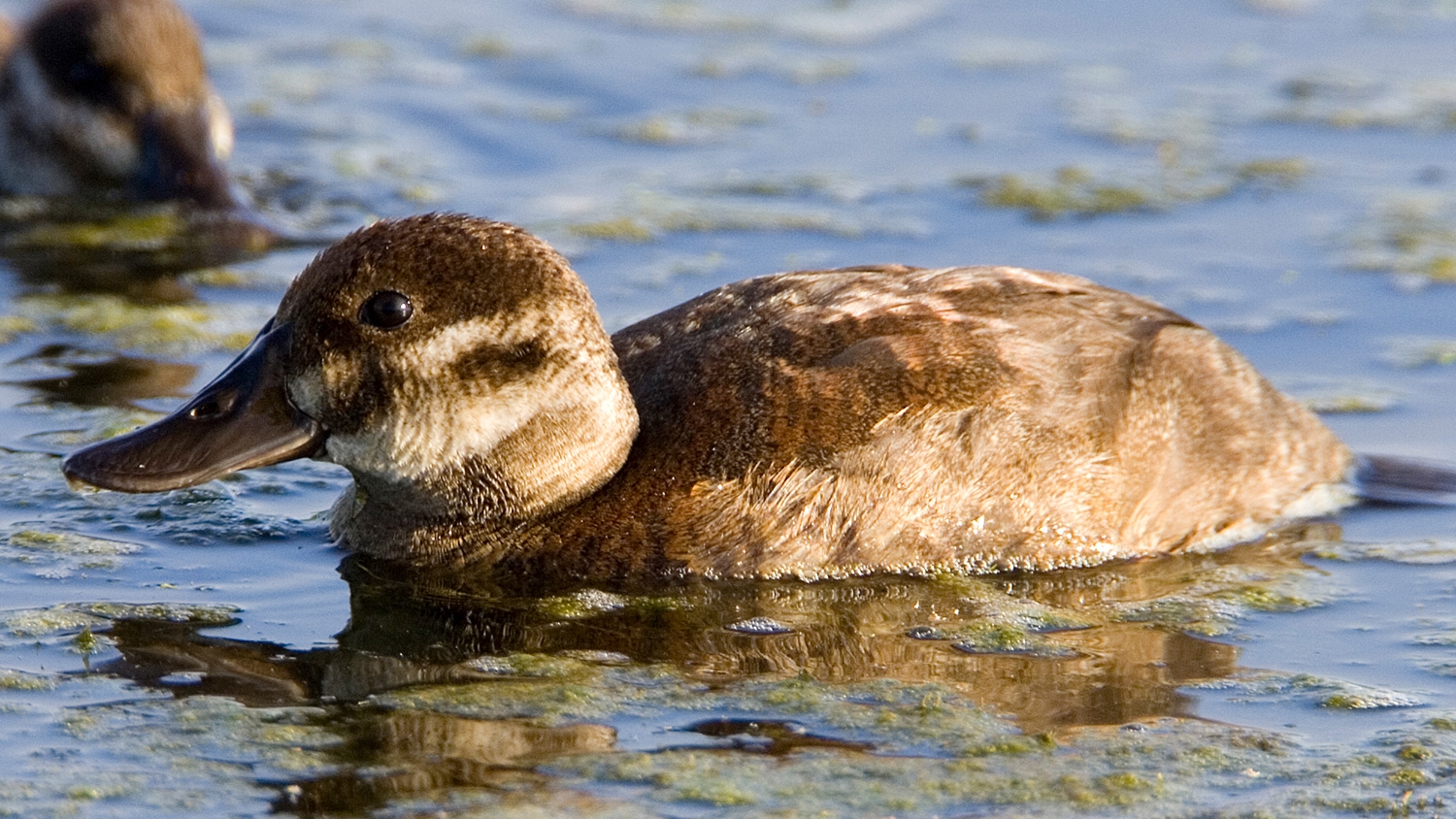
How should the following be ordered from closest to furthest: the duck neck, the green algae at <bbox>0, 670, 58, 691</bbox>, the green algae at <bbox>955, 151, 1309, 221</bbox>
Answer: the green algae at <bbox>0, 670, 58, 691</bbox>, the duck neck, the green algae at <bbox>955, 151, 1309, 221</bbox>

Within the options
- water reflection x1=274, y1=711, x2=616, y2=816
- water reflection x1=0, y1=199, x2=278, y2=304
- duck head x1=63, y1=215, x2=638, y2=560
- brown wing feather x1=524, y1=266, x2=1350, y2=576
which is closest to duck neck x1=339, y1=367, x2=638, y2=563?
duck head x1=63, y1=215, x2=638, y2=560

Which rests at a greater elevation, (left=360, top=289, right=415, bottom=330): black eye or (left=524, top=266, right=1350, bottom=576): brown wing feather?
(left=360, top=289, right=415, bottom=330): black eye

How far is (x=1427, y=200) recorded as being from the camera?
12188mm

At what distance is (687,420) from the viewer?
7289 mm

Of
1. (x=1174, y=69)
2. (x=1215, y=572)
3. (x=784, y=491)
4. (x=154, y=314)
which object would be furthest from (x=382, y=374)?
(x=1174, y=69)

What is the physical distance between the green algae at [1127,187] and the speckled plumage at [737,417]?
14.4ft

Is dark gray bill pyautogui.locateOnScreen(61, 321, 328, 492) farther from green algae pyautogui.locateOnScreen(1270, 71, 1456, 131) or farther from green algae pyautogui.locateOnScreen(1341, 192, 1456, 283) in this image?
green algae pyautogui.locateOnScreen(1270, 71, 1456, 131)

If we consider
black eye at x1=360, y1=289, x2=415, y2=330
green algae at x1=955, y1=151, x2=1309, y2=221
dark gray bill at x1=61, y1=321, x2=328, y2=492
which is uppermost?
green algae at x1=955, y1=151, x2=1309, y2=221

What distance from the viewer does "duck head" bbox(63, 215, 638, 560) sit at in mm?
6984

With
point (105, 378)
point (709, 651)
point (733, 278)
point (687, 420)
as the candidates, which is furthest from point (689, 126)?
point (709, 651)

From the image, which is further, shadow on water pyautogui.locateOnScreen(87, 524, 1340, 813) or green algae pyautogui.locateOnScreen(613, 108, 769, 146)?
green algae pyautogui.locateOnScreen(613, 108, 769, 146)

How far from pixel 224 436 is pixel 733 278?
4.05 meters

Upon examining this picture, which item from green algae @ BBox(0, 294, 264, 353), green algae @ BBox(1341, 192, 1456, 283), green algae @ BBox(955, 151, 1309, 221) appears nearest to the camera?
green algae @ BBox(0, 294, 264, 353)

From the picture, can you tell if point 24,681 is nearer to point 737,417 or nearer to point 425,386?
point 425,386
